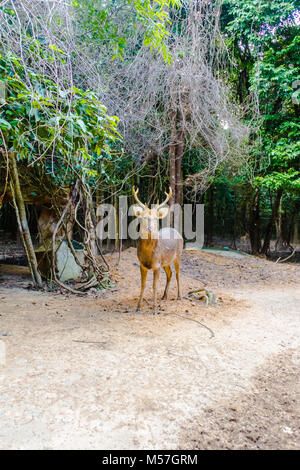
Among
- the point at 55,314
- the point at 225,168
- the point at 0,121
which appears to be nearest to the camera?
the point at 0,121

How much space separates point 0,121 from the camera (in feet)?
8.02

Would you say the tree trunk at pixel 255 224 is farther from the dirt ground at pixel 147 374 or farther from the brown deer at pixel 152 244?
the brown deer at pixel 152 244

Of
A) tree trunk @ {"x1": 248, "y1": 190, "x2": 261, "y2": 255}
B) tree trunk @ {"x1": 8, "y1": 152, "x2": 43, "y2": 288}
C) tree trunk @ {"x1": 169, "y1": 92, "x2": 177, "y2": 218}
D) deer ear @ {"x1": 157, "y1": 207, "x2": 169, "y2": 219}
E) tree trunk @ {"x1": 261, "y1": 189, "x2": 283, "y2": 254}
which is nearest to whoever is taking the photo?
deer ear @ {"x1": 157, "y1": 207, "x2": 169, "y2": 219}

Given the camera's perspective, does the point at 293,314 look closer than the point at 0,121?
No

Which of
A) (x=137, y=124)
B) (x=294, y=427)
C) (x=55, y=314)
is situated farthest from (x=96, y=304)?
(x=137, y=124)

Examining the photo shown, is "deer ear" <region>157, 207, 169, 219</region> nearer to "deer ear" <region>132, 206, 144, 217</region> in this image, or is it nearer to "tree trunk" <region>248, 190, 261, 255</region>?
"deer ear" <region>132, 206, 144, 217</region>

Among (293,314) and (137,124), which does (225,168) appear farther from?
(293,314)

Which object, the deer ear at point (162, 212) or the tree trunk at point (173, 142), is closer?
the deer ear at point (162, 212)

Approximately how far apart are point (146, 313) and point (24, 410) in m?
2.45

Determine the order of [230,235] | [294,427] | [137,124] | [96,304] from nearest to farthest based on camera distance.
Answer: [294,427]
[96,304]
[137,124]
[230,235]

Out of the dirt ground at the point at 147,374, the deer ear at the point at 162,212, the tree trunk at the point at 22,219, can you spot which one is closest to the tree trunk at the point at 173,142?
the deer ear at the point at 162,212

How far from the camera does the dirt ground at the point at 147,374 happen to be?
1.78 meters

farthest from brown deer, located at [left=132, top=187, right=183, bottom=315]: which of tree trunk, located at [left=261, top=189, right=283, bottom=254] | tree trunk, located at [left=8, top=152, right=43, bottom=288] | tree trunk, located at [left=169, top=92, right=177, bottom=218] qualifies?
tree trunk, located at [left=261, top=189, right=283, bottom=254]

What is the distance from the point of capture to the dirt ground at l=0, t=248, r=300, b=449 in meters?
1.78
